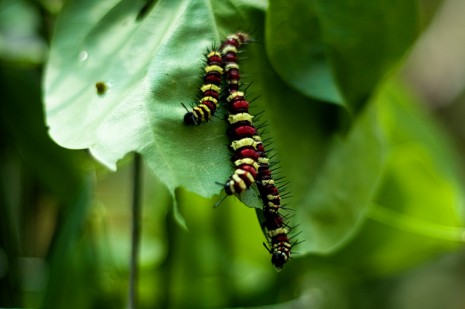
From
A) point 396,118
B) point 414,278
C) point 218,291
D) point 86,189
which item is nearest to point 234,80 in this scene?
point 86,189

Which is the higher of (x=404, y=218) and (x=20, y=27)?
(x=20, y=27)

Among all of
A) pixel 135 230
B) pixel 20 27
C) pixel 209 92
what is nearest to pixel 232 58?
pixel 209 92

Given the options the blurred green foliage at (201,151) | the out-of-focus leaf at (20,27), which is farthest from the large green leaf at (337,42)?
the out-of-focus leaf at (20,27)

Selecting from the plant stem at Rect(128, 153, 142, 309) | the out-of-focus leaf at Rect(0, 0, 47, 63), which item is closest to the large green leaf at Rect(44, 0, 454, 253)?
the plant stem at Rect(128, 153, 142, 309)

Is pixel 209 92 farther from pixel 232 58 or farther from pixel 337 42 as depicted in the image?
pixel 337 42

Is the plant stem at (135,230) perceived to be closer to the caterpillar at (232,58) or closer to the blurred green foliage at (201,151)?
the blurred green foliage at (201,151)

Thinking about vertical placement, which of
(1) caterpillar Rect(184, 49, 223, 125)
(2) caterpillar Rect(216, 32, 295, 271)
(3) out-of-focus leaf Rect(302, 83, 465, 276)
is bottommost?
(3) out-of-focus leaf Rect(302, 83, 465, 276)

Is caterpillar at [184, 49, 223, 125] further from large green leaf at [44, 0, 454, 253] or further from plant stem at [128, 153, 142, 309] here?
plant stem at [128, 153, 142, 309]
